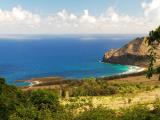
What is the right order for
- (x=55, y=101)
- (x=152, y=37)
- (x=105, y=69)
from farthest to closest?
(x=105, y=69) → (x=55, y=101) → (x=152, y=37)

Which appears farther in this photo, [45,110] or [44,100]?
[44,100]

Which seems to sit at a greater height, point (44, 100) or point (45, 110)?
point (45, 110)

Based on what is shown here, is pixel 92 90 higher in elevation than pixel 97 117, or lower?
lower

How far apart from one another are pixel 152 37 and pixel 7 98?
84.9 feet

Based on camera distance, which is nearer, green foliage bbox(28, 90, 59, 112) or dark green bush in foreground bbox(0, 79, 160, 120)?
dark green bush in foreground bbox(0, 79, 160, 120)

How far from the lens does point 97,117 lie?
3703 cm

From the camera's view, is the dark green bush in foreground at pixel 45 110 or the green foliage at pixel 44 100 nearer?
the dark green bush in foreground at pixel 45 110

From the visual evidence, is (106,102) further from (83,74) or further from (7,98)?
(83,74)

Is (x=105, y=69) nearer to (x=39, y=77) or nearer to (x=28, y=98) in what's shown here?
(x=39, y=77)

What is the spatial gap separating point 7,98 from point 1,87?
21.4ft

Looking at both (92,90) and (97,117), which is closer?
(97,117)

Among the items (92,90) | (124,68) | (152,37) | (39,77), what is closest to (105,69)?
(124,68)

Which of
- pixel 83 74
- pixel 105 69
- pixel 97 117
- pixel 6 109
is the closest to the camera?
pixel 97 117

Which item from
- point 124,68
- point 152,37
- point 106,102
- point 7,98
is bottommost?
point 124,68
